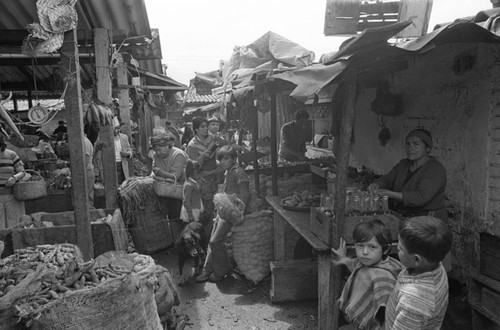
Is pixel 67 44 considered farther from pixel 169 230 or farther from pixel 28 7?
pixel 169 230

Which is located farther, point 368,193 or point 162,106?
point 162,106

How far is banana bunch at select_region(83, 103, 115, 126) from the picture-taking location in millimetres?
5487

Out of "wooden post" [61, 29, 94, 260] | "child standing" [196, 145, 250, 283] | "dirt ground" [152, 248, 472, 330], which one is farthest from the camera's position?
"child standing" [196, 145, 250, 283]

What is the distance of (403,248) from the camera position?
7.09 ft

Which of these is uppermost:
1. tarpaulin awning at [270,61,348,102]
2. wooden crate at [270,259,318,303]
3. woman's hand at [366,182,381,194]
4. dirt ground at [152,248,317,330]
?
tarpaulin awning at [270,61,348,102]

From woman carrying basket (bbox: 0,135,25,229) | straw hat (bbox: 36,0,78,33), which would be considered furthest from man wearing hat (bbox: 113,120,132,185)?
straw hat (bbox: 36,0,78,33)

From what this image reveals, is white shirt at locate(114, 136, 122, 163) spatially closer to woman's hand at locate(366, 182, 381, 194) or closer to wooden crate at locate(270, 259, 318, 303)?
wooden crate at locate(270, 259, 318, 303)

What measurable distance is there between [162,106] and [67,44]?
11.6 m

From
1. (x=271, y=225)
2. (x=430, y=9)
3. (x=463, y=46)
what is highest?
(x=430, y=9)

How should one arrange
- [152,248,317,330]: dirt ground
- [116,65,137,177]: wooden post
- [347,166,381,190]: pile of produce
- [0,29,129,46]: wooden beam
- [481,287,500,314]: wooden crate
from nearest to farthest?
[481,287,500,314]: wooden crate → [152,248,317,330]: dirt ground → [0,29,129,46]: wooden beam → [347,166,381,190]: pile of produce → [116,65,137,177]: wooden post

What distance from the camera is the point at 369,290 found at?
2645mm

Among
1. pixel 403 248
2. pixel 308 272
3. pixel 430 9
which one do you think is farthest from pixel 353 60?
pixel 430 9

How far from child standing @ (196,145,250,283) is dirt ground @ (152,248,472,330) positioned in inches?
6.1

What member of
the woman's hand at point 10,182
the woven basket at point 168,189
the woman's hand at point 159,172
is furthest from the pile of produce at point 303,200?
the woman's hand at point 10,182
